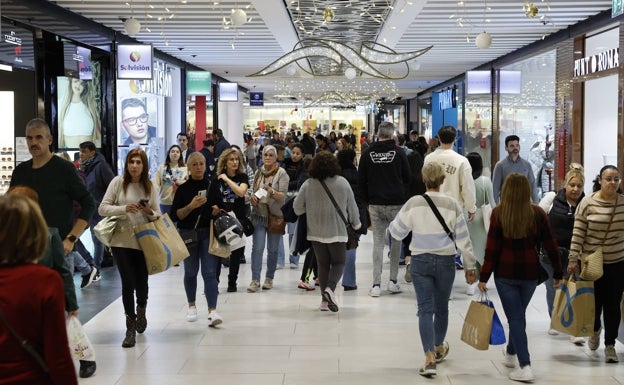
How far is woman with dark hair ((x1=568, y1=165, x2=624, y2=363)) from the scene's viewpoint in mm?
5926

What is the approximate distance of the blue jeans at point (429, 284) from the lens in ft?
18.3

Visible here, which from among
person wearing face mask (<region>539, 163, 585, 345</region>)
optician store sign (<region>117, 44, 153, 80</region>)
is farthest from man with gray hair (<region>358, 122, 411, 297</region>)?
optician store sign (<region>117, 44, 153, 80</region>)

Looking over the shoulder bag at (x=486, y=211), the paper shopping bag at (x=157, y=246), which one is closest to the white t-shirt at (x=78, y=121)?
the paper shopping bag at (x=157, y=246)

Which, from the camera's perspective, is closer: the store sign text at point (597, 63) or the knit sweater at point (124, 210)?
the knit sweater at point (124, 210)

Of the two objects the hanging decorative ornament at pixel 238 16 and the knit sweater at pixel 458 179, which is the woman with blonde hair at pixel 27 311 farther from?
the hanging decorative ornament at pixel 238 16

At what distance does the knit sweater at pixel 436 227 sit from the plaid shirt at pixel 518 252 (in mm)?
265

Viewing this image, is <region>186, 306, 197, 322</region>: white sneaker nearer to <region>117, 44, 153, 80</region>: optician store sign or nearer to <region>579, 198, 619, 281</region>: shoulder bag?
<region>579, 198, 619, 281</region>: shoulder bag

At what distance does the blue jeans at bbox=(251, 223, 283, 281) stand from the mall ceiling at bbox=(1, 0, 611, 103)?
5.50 feet

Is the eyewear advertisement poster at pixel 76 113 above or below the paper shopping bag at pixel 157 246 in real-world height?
above

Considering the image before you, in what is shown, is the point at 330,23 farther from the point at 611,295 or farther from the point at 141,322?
the point at 611,295

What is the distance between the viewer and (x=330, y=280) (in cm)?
781

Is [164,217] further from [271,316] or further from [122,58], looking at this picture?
[122,58]

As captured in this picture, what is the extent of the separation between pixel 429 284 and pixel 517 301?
569 millimetres

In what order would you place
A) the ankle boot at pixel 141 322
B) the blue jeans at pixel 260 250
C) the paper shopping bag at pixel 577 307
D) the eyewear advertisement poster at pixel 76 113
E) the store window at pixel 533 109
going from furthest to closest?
the store window at pixel 533 109
the eyewear advertisement poster at pixel 76 113
the blue jeans at pixel 260 250
the ankle boot at pixel 141 322
the paper shopping bag at pixel 577 307
